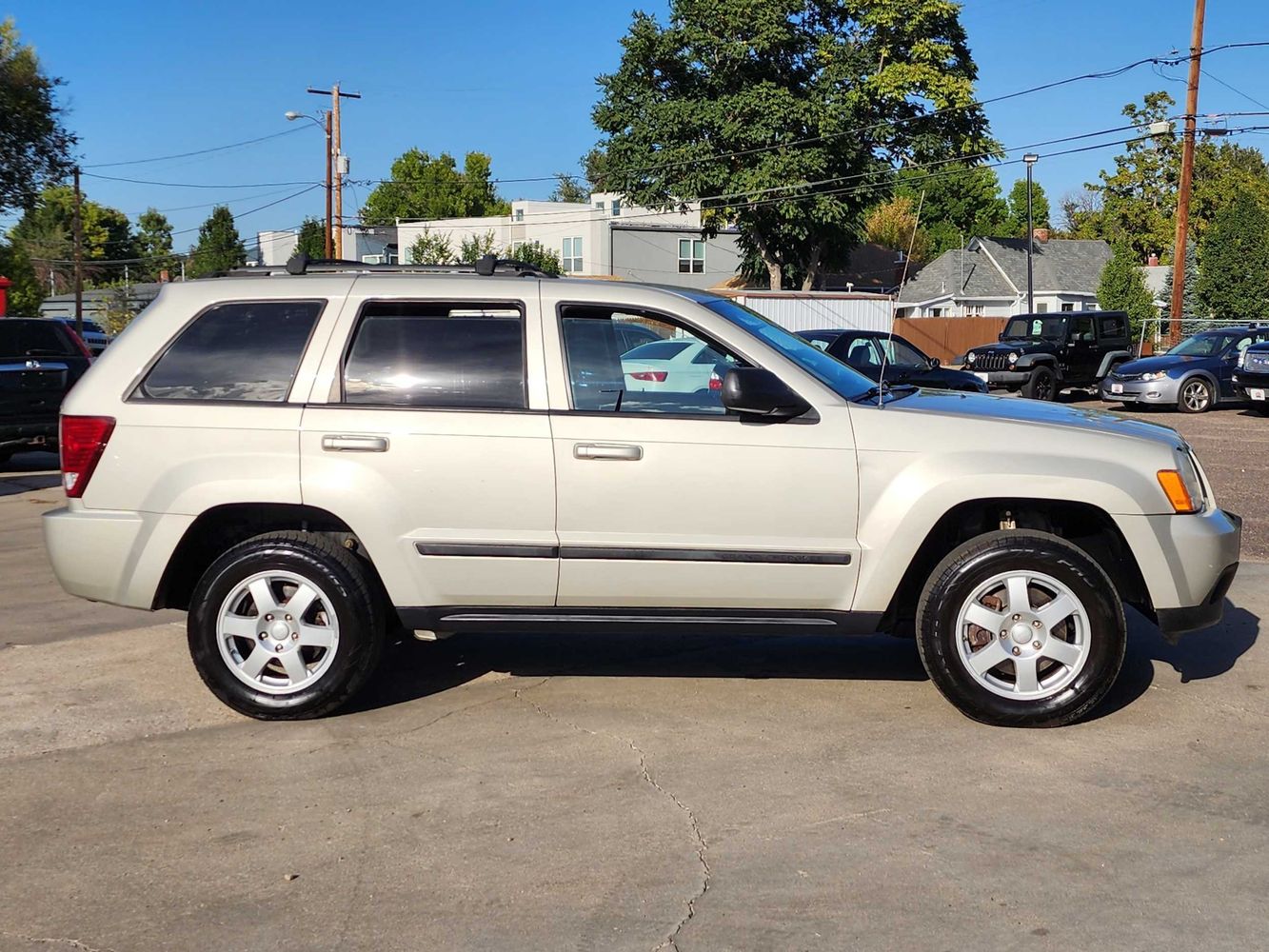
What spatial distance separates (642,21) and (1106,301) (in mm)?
21676

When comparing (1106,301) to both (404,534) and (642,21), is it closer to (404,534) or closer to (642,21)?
(642,21)

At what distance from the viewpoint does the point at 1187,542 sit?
17.2ft

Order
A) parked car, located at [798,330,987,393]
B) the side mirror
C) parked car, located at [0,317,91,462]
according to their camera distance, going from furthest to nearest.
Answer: parked car, located at [798,330,987,393] → parked car, located at [0,317,91,462] → the side mirror

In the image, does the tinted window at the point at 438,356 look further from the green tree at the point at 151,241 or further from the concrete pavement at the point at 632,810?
the green tree at the point at 151,241

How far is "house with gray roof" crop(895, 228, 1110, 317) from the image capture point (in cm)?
6556

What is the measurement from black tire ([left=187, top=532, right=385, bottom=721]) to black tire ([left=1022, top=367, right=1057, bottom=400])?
22.8m

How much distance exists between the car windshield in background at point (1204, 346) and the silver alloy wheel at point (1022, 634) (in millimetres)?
20271

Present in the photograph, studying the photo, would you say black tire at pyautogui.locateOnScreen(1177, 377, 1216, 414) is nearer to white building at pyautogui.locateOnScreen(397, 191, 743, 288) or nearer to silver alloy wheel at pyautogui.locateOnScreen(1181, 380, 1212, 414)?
silver alloy wheel at pyautogui.locateOnScreen(1181, 380, 1212, 414)

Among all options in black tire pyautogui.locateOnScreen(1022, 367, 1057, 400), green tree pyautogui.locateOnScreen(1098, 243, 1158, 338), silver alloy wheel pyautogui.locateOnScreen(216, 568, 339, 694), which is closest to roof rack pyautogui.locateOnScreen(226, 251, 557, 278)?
silver alloy wheel pyautogui.locateOnScreen(216, 568, 339, 694)

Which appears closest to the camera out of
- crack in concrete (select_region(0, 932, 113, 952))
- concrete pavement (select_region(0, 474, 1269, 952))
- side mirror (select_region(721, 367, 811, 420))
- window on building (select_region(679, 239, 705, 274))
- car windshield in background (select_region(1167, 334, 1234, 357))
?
crack in concrete (select_region(0, 932, 113, 952))

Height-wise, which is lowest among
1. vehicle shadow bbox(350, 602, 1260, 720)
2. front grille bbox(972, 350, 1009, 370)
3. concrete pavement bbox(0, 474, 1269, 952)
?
concrete pavement bbox(0, 474, 1269, 952)

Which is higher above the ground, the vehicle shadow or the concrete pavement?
the vehicle shadow

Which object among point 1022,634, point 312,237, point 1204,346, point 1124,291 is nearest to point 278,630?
point 1022,634

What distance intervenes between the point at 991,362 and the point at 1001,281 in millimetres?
42436
